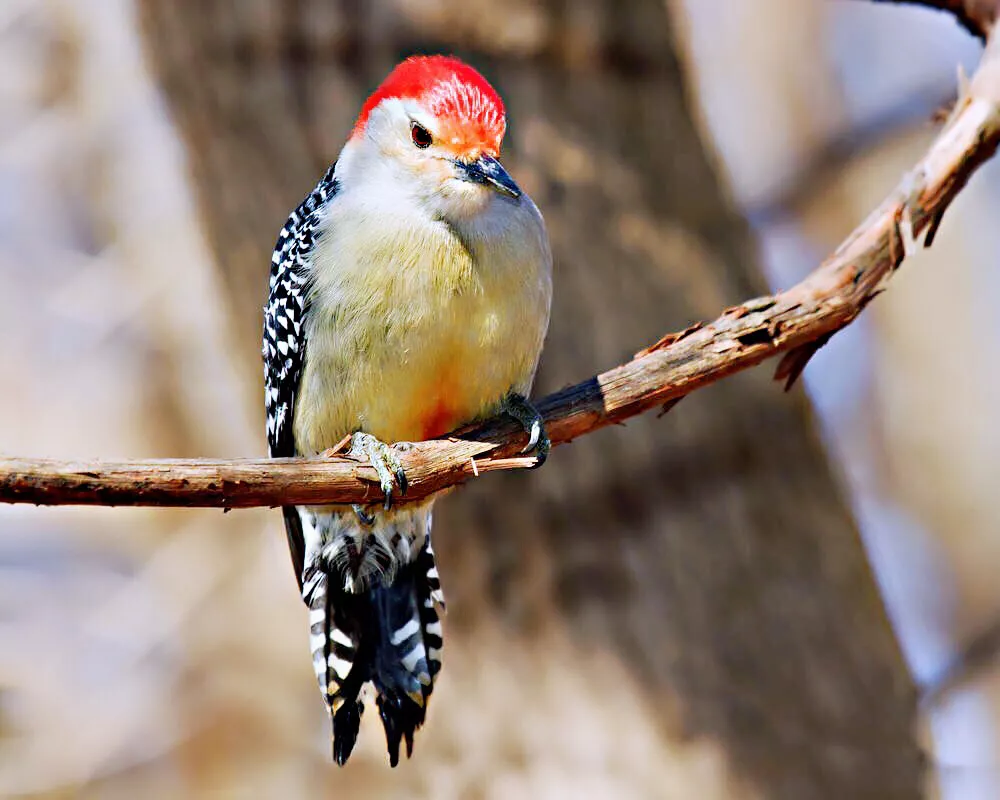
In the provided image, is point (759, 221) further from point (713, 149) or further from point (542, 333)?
point (542, 333)

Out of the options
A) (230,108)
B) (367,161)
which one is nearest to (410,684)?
(367,161)

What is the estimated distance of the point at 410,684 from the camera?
3418 mm

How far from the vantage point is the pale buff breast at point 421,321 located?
302 centimetres

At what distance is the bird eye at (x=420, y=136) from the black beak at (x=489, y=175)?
0.13 meters

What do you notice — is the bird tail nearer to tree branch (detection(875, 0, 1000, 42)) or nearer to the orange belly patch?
the orange belly patch

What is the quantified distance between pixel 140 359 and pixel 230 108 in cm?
439

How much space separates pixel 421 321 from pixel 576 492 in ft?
6.82

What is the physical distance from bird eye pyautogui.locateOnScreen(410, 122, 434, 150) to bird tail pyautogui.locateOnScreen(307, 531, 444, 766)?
1.20m

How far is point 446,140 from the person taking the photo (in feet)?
10.2

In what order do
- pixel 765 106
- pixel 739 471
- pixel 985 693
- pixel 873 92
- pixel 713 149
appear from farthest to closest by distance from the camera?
pixel 765 106 → pixel 873 92 → pixel 985 693 → pixel 713 149 → pixel 739 471

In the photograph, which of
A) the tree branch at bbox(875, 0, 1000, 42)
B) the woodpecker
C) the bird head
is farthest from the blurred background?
the tree branch at bbox(875, 0, 1000, 42)

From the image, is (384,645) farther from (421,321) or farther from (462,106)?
(462,106)

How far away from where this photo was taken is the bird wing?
330 centimetres

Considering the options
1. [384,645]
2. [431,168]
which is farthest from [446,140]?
[384,645]
